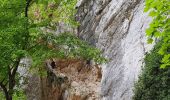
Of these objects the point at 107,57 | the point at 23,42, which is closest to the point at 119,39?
the point at 107,57

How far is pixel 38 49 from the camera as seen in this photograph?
17.9 metres

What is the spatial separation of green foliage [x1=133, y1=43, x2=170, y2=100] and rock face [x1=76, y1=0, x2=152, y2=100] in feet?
4.31

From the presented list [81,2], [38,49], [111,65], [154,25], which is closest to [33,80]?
[81,2]

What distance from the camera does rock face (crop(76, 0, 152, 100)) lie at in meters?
18.5

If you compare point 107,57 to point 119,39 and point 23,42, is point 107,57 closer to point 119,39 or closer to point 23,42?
point 119,39

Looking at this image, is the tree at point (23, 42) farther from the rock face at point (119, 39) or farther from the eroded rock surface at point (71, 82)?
the eroded rock surface at point (71, 82)

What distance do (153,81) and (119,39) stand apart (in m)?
6.09

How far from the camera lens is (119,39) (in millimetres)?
21516

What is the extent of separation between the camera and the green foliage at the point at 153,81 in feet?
49.9

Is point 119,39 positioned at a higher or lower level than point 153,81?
higher

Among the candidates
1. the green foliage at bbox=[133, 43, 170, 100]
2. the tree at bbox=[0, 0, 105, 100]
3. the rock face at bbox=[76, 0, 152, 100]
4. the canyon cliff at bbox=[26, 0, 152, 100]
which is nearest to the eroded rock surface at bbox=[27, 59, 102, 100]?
the canyon cliff at bbox=[26, 0, 152, 100]

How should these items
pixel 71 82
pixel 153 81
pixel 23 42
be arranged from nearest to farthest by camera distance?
pixel 153 81 < pixel 23 42 < pixel 71 82

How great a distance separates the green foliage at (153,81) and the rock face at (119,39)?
4.31 feet

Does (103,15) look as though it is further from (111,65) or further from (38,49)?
(38,49)
